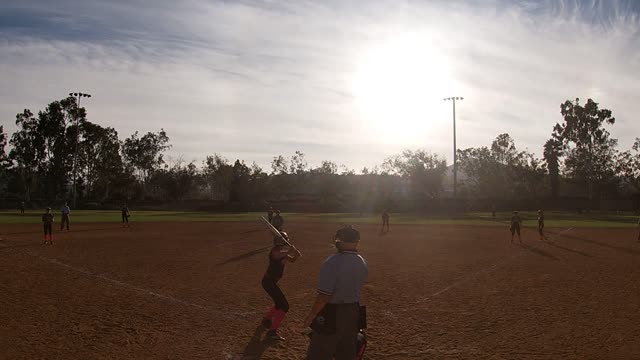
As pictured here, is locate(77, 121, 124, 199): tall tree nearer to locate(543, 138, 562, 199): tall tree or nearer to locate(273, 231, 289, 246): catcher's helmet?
locate(543, 138, 562, 199): tall tree

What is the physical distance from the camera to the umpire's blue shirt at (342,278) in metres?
5.00

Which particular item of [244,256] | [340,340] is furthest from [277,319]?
[244,256]

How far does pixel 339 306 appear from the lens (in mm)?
5098

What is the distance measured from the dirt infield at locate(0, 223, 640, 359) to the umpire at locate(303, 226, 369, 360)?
270cm

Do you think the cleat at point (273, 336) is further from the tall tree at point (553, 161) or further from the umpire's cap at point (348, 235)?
the tall tree at point (553, 161)

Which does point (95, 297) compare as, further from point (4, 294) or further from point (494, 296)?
point (494, 296)

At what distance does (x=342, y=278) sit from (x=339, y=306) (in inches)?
11.7

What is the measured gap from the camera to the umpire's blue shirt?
16.4 feet

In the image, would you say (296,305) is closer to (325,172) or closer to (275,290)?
(275,290)

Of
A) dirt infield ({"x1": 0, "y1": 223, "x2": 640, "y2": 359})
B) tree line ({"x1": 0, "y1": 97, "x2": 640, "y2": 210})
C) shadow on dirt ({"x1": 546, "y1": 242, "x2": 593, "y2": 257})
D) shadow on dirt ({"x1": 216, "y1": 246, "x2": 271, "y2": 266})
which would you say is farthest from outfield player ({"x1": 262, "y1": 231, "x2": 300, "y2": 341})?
tree line ({"x1": 0, "y1": 97, "x2": 640, "y2": 210})

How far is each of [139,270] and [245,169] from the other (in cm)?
10058

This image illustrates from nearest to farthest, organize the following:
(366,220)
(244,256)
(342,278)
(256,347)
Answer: (342,278) < (256,347) < (244,256) < (366,220)

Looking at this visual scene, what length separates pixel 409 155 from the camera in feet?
363

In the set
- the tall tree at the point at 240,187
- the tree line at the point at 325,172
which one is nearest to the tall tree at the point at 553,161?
the tree line at the point at 325,172
